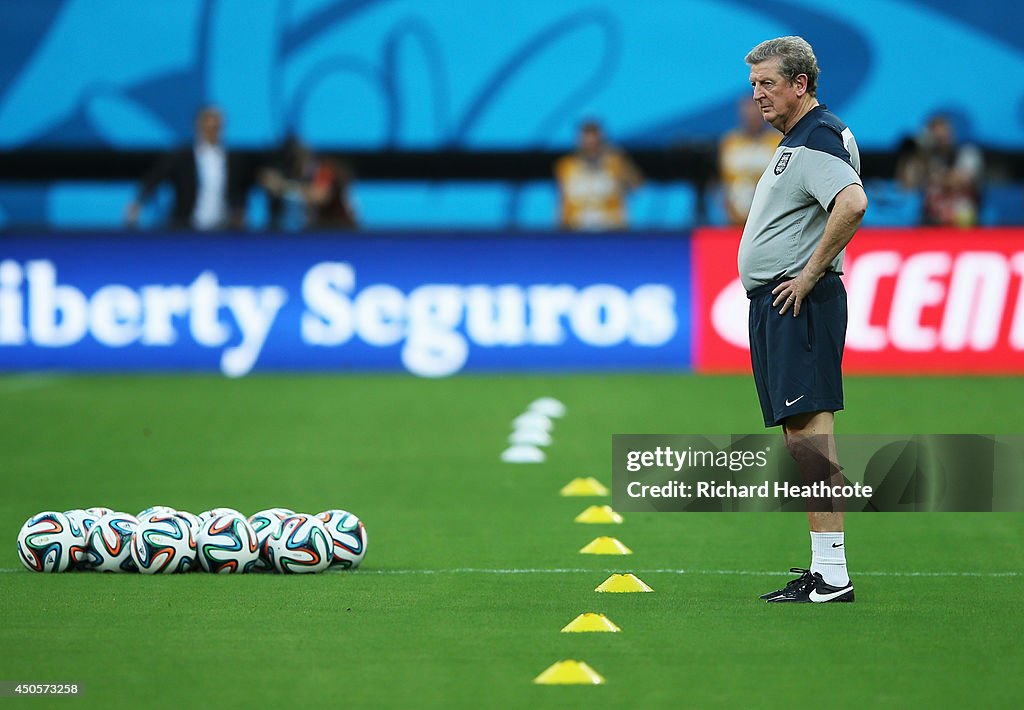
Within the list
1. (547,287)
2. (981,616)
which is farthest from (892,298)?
(981,616)

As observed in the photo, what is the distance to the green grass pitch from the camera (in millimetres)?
5578

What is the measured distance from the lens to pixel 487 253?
17.1 metres

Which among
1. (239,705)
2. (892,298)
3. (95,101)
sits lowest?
(239,705)

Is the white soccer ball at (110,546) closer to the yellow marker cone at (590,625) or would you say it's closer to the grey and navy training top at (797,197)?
the yellow marker cone at (590,625)

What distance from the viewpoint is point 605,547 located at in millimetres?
8102

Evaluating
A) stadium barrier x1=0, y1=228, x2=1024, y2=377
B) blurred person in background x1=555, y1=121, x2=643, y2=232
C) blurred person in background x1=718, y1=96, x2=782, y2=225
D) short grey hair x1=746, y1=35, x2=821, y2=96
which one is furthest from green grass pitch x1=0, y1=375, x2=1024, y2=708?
blurred person in background x1=555, y1=121, x2=643, y2=232

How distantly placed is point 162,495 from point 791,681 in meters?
5.19

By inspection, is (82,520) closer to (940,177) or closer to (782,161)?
(782,161)

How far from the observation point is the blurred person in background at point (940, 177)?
18781 mm

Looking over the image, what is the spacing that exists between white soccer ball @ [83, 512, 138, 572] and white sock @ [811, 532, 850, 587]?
113 inches

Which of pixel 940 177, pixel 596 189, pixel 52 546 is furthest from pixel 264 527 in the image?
pixel 940 177

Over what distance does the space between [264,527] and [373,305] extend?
9.59 m

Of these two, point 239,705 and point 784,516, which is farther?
point 784,516

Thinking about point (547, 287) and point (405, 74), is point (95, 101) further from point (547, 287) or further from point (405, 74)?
point (547, 287)
